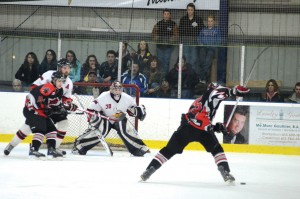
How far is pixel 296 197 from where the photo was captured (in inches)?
237

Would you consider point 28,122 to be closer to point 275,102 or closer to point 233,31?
point 275,102

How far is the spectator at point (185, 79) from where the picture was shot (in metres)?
11.1

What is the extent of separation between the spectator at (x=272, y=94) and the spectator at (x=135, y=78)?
1.68 meters

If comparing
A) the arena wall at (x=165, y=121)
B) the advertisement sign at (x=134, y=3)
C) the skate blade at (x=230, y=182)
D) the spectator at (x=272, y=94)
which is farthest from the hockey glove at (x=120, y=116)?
the advertisement sign at (x=134, y=3)

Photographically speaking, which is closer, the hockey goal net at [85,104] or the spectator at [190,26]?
the hockey goal net at [85,104]

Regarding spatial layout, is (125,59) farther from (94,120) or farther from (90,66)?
(94,120)

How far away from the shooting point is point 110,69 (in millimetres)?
11328

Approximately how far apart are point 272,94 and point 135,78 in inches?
76.9

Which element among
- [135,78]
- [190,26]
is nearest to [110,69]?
[135,78]

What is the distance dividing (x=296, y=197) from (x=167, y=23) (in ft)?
22.0

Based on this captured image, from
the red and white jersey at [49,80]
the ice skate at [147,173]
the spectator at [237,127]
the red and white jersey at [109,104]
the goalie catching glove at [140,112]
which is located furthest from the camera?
the spectator at [237,127]

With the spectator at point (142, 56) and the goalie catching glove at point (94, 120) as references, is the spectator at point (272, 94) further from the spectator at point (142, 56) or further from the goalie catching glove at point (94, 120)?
the goalie catching glove at point (94, 120)

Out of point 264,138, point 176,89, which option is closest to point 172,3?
point 176,89

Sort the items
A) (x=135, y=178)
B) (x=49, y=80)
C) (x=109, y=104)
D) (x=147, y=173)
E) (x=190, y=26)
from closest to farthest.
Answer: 1. (x=147, y=173)
2. (x=135, y=178)
3. (x=49, y=80)
4. (x=109, y=104)
5. (x=190, y=26)
